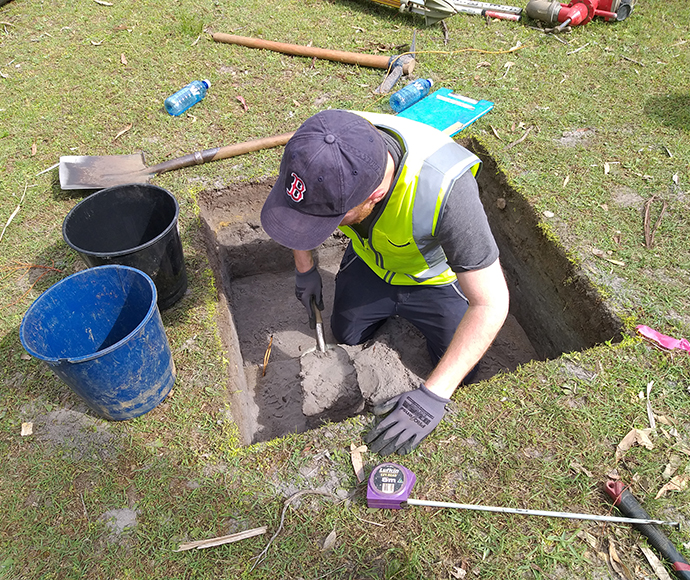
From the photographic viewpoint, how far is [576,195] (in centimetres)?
386

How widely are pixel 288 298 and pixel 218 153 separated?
4.96 ft

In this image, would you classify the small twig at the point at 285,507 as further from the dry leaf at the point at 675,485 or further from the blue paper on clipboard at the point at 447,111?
the blue paper on clipboard at the point at 447,111

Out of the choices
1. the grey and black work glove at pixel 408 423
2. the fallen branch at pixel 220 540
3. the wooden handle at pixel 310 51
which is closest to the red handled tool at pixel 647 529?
the grey and black work glove at pixel 408 423

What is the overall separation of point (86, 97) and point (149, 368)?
4126mm

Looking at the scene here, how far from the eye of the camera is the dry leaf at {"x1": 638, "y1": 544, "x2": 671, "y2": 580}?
210 cm

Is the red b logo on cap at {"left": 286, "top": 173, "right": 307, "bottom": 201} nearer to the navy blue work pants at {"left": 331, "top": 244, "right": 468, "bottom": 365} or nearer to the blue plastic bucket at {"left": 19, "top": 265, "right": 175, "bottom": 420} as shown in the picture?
the blue plastic bucket at {"left": 19, "top": 265, "right": 175, "bottom": 420}

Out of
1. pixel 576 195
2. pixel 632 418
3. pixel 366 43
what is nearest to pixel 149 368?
pixel 632 418

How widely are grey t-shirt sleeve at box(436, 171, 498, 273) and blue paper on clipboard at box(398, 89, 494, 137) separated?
224 centimetres

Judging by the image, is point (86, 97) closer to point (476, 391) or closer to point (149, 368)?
point (149, 368)

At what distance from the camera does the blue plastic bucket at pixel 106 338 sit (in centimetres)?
234

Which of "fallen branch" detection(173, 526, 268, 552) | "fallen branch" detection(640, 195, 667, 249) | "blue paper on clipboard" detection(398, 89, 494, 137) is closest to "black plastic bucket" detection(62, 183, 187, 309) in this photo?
"fallen branch" detection(173, 526, 268, 552)

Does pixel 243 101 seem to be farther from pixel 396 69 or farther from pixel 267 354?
pixel 267 354

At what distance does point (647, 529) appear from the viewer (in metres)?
2.21

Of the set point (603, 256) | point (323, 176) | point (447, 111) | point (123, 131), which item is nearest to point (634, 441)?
point (603, 256)
